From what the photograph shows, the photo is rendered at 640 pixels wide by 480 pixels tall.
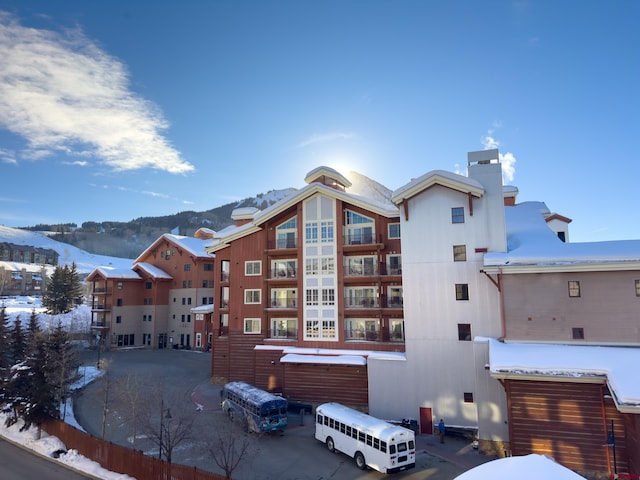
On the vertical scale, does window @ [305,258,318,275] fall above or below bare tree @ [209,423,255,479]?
above

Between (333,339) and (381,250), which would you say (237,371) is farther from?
(381,250)

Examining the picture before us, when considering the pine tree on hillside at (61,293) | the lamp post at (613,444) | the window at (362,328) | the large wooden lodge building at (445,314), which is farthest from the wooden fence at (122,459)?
the pine tree on hillside at (61,293)

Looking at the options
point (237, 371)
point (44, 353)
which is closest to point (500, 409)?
point (237, 371)

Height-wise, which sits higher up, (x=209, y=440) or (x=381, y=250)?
(x=381, y=250)

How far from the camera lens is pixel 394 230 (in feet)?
100

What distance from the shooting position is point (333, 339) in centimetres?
3019

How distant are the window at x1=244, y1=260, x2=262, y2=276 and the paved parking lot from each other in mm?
10220

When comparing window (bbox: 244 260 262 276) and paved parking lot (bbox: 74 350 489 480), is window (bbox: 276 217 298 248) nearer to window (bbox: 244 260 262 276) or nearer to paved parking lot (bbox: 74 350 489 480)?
window (bbox: 244 260 262 276)

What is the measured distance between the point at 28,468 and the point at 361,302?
71.3 ft

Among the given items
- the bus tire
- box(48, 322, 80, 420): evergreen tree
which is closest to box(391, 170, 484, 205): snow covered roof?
the bus tire

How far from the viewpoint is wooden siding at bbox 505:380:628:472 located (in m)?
17.5

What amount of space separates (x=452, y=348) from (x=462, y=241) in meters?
6.75

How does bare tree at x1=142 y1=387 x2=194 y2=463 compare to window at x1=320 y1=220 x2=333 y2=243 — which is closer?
bare tree at x1=142 y1=387 x2=194 y2=463

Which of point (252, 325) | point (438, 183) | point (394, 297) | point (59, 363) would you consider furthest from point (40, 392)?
point (438, 183)
